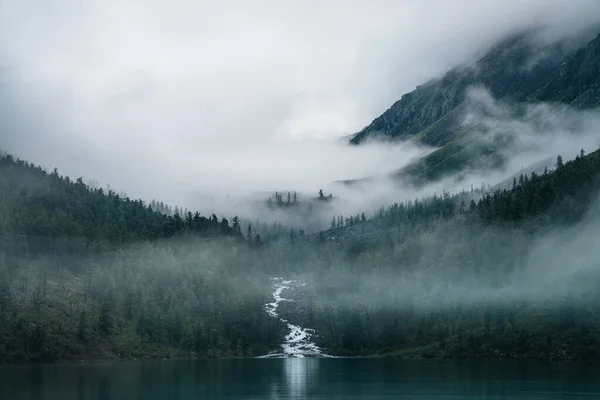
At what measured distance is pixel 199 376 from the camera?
626 feet

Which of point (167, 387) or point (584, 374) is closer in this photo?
point (167, 387)

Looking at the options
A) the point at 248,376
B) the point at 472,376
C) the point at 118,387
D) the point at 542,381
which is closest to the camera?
the point at 118,387

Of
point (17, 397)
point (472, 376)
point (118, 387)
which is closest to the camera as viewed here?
point (17, 397)

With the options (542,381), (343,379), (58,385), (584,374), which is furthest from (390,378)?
(58,385)

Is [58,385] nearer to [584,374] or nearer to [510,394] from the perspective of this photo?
[510,394]

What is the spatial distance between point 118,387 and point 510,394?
85.0 metres

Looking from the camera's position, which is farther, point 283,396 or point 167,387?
point 167,387

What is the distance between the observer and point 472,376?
18212 cm

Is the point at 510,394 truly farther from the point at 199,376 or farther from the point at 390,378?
the point at 199,376

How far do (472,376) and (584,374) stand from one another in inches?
1285

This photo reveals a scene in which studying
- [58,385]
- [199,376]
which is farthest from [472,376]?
[58,385]

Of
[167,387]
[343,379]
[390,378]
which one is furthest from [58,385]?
[390,378]

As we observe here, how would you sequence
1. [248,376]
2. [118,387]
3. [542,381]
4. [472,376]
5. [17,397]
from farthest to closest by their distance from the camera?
[248,376] < [472,376] < [542,381] < [118,387] < [17,397]

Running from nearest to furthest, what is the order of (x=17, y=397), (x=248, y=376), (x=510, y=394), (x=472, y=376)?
1. (x=17, y=397)
2. (x=510, y=394)
3. (x=472, y=376)
4. (x=248, y=376)
